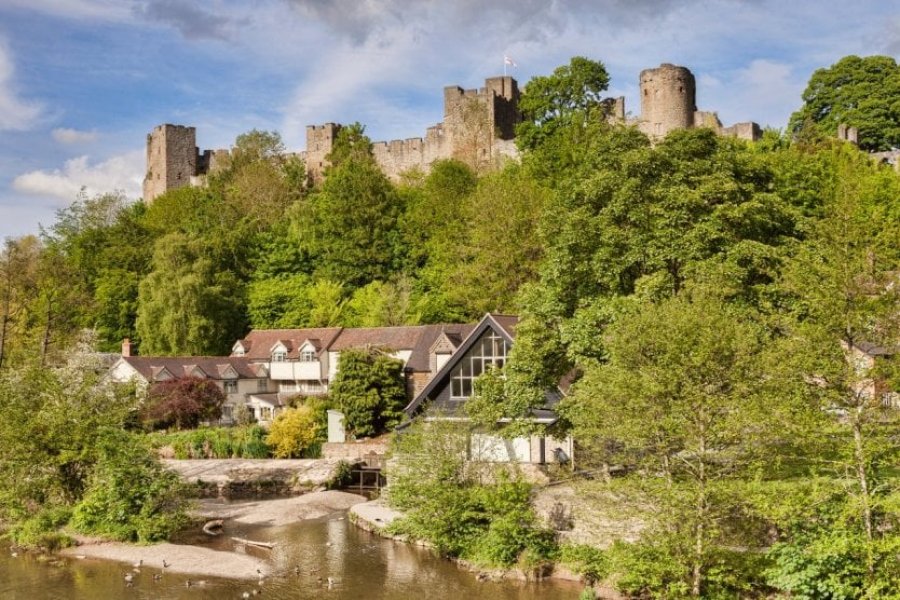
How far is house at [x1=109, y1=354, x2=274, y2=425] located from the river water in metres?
22.2

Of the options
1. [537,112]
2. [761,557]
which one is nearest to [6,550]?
[761,557]

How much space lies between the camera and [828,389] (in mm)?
17672

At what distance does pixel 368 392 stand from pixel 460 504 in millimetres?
17663

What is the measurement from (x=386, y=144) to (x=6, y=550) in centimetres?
5354

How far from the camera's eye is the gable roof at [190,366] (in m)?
51.2

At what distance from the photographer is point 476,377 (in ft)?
112

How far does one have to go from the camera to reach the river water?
23.0 meters

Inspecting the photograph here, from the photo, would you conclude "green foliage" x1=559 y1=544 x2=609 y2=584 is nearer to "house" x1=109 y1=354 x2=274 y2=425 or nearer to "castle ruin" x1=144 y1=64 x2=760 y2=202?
"house" x1=109 y1=354 x2=274 y2=425

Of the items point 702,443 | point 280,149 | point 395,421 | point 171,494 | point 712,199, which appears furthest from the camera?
point 280,149

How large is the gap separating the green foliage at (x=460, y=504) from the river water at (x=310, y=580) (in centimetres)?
77

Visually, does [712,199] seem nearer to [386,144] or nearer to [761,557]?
[761,557]

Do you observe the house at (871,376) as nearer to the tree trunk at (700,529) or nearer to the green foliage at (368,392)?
the tree trunk at (700,529)

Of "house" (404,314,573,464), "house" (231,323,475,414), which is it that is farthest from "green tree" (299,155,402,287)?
"house" (404,314,573,464)

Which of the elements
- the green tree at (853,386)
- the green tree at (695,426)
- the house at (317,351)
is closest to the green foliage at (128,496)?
the green tree at (695,426)
